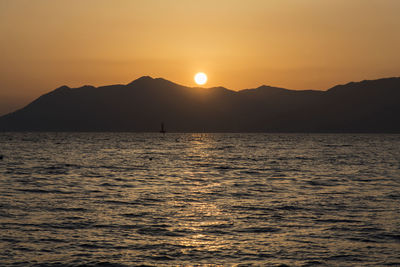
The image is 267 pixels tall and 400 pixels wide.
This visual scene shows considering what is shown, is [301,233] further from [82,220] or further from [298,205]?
[82,220]

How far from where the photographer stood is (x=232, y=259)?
676 inches

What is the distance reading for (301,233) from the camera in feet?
70.1

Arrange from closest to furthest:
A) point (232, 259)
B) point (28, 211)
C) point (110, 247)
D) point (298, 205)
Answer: point (232, 259) → point (110, 247) → point (28, 211) → point (298, 205)

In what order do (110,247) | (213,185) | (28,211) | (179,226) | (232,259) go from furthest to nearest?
(213,185) → (28,211) → (179,226) → (110,247) → (232,259)

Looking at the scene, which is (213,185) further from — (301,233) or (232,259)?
(232,259)

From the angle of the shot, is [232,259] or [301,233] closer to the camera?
[232,259]

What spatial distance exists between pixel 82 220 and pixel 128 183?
18145 mm

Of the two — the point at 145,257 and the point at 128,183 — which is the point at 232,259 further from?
the point at 128,183

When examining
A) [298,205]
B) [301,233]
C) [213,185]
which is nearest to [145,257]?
[301,233]

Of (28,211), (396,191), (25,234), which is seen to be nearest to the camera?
Answer: (25,234)

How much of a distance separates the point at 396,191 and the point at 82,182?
25429 millimetres

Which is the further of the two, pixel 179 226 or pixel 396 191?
pixel 396 191

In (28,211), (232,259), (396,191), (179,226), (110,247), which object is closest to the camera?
(232,259)

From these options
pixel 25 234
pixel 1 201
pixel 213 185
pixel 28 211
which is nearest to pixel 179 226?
pixel 25 234
